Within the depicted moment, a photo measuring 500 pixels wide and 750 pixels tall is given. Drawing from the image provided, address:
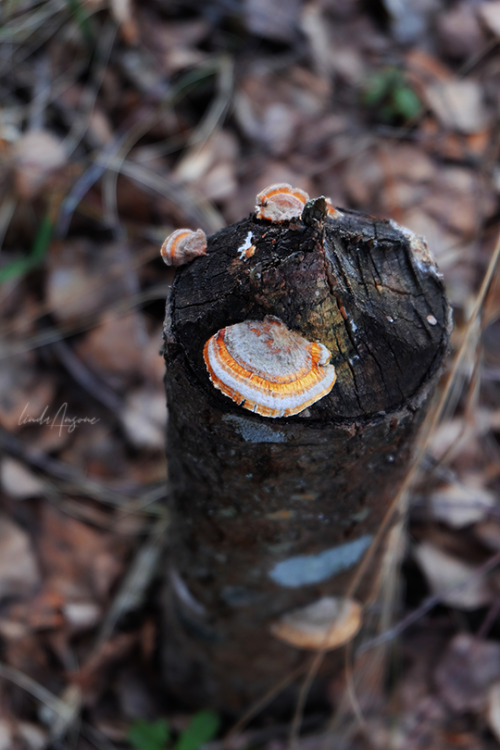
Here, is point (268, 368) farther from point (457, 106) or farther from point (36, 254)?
point (457, 106)

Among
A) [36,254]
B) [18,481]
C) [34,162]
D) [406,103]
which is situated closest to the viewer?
[18,481]

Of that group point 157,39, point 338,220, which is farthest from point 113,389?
point 157,39

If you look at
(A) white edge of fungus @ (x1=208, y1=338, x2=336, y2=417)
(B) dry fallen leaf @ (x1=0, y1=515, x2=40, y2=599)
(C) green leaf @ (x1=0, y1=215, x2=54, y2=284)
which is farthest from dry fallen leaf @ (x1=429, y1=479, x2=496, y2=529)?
(C) green leaf @ (x1=0, y1=215, x2=54, y2=284)

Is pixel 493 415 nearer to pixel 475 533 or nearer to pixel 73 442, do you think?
pixel 475 533

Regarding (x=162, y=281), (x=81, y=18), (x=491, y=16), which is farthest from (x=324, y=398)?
(x=491, y=16)

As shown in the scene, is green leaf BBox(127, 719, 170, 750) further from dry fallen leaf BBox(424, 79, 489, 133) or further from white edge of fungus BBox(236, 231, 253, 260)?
dry fallen leaf BBox(424, 79, 489, 133)

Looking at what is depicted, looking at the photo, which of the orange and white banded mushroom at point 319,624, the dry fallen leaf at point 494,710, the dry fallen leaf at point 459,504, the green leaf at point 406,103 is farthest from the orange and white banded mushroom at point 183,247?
the green leaf at point 406,103
